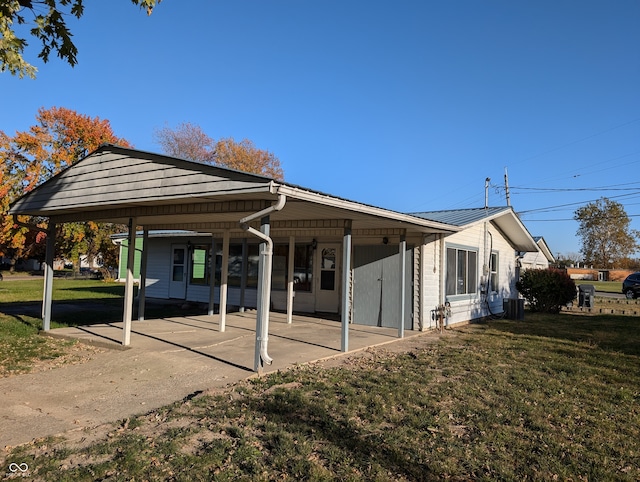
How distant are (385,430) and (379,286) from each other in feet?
22.5

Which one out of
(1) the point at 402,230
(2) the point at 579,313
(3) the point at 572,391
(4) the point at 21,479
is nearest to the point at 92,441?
(4) the point at 21,479

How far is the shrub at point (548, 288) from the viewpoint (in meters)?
16.0

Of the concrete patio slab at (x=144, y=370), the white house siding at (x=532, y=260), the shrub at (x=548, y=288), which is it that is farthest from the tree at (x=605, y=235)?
the concrete patio slab at (x=144, y=370)

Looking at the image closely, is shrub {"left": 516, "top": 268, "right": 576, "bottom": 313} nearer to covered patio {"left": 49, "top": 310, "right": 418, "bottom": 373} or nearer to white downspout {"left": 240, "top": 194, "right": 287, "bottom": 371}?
covered patio {"left": 49, "top": 310, "right": 418, "bottom": 373}

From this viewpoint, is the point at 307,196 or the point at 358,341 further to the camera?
the point at 358,341

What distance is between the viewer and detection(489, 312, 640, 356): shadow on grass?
944 cm

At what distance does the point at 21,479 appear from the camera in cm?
311

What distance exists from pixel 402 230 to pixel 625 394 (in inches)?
204

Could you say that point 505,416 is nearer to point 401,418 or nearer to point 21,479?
point 401,418

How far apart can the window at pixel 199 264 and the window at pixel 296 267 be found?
3.56 metres

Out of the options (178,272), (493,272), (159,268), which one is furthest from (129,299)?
(493,272)

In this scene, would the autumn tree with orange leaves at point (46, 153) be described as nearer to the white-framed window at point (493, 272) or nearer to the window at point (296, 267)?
the window at point (296, 267)

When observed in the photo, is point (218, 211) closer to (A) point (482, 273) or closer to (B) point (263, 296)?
(B) point (263, 296)

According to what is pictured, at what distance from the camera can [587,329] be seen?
11.7 m
